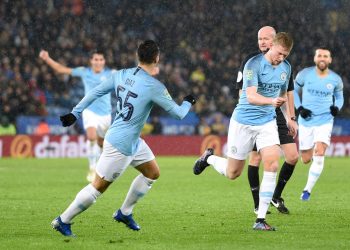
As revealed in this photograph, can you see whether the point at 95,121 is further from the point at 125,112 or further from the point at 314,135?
the point at 125,112

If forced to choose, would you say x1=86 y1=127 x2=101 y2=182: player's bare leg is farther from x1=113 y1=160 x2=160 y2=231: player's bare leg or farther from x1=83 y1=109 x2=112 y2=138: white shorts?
x1=113 y1=160 x2=160 y2=231: player's bare leg

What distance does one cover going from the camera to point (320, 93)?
13773mm

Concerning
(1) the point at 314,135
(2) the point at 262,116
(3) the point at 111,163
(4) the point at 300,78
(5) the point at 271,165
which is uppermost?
(2) the point at 262,116

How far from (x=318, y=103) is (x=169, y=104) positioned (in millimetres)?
5986

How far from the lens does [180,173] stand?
1891 centimetres

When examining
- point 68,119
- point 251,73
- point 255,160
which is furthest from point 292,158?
point 68,119

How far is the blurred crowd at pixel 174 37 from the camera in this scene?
26094mm

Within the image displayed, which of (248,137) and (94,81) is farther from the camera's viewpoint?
(94,81)

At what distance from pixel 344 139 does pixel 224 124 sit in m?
3.54

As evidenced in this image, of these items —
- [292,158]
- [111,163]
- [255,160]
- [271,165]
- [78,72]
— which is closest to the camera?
[111,163]

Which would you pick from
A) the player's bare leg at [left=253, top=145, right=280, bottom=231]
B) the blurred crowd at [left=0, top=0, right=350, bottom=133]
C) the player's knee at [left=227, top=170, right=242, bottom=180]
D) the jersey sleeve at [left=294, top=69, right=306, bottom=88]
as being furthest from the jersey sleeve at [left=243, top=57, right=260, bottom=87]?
the blurred crowd at [left=0, top=0, right=350, bottom=133]

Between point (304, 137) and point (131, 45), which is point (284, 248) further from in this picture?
point (131, 45)

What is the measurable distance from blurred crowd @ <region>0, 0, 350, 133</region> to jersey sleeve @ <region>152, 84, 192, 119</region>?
56.9ft

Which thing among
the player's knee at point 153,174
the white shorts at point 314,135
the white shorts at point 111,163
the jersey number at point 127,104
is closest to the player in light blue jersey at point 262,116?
the player's knee at point 153,174
